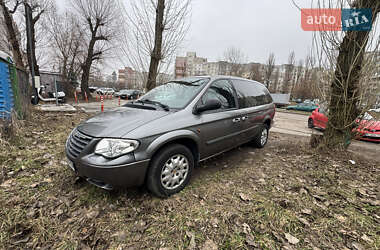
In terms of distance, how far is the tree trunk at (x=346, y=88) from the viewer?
3236 mm

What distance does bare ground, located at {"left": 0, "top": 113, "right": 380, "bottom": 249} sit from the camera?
166 centimetres

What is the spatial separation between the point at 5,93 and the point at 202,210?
5653 millimetres

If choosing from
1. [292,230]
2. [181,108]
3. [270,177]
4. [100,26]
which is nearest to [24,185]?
[181,108]

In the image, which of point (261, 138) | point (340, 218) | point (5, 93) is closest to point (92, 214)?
point (340, 218)

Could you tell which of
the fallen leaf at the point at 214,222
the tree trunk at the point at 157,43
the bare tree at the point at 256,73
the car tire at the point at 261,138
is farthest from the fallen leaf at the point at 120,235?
the bare tree at the point at 256,73

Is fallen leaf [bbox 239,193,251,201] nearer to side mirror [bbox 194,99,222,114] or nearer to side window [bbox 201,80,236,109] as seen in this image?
side mirror [bbox 194,99,222,114]

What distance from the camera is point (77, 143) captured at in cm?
209

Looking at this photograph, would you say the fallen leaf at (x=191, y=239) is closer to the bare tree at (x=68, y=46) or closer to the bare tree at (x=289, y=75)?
the bare tree at (x=68, y=46)

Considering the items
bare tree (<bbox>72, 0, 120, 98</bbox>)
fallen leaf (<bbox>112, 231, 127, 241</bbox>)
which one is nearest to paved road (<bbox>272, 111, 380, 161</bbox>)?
fallen leaf (<bbox>112, 231, 127, 241</bbox>)

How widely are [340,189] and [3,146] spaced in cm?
590

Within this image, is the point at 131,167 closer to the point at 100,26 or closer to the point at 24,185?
the point at 24,185

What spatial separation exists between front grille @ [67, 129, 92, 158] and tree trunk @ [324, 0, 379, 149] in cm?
458

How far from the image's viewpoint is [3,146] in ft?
10.6

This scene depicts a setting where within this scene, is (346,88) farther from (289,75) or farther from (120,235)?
(289,75)
